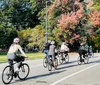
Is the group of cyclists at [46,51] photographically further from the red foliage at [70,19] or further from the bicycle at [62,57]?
the red foliage at [70,19]

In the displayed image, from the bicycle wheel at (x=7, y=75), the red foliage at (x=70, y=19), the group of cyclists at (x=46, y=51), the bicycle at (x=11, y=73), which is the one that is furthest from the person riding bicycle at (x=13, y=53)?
the red foliage at (x=70, y=19)

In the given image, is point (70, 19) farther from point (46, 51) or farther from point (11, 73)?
point (11, 73)

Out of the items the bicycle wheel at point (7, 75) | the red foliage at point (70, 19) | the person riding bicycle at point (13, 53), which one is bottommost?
the bicycle wheel at point (7, 75)

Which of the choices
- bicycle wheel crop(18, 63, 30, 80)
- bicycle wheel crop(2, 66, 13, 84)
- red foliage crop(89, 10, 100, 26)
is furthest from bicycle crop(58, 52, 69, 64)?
red foliage crop(89, 10, 100, 26)

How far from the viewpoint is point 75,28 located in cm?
4531

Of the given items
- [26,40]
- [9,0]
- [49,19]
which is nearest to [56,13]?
[49,19]

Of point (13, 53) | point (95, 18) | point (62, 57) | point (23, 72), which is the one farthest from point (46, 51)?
point (95, 18)

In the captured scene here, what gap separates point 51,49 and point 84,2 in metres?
32.2

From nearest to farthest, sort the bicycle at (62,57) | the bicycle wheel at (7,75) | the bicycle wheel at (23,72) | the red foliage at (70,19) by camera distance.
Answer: the bicycle wheel at (7,75) → the bicycle wheel at (23,72) → the bicycle at (62,57) → the red foliage at (70,19)

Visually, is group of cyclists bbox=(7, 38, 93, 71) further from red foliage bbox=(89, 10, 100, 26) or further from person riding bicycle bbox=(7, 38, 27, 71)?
red foliage bbox=(89, 10, 100, 26)

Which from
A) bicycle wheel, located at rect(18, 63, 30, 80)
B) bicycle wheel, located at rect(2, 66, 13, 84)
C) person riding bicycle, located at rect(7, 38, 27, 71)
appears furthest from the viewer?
bicycle wheel, located at rect(18, 63, 30, 80)

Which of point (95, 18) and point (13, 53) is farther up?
point (95, 18)

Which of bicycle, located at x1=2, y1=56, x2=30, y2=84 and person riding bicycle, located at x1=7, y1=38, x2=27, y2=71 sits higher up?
person riding bicycle, located at x1=7, y1=38, x2=27, y2=71

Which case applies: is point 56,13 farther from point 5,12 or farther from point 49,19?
point 5,12
